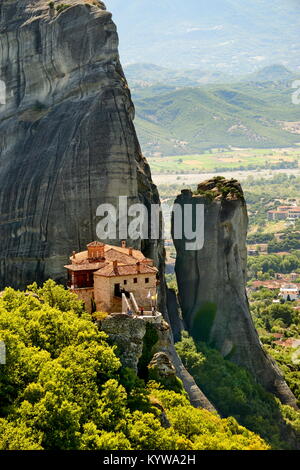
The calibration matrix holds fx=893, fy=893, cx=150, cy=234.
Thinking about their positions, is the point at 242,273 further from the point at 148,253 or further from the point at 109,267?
the point at 109,267

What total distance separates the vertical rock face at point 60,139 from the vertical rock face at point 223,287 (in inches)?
180

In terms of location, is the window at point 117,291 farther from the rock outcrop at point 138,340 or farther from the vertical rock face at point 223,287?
the vertical rock face at point 223,287

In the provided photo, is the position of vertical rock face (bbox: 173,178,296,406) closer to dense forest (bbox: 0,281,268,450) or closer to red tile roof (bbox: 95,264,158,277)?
red tile roof (bbox: 95,264,158,277)

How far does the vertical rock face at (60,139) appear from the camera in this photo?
2549 inches

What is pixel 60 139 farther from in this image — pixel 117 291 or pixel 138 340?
pixel 138 340

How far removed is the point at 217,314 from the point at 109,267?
20.4m

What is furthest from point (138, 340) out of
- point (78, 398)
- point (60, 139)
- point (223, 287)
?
point (223, 287)

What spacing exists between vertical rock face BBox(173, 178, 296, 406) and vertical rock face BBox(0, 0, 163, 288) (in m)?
4.56

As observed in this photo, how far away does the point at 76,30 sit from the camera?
7019 cm

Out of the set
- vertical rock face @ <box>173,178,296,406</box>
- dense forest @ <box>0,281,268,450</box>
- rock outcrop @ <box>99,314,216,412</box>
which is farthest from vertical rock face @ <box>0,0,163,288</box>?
dense forest @ <box>0,281,268,450</box>

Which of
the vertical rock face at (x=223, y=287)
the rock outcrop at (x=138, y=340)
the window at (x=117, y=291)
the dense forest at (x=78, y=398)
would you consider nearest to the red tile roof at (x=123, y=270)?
the window at (x=117, y=291)

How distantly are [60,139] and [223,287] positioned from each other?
17.7 metres

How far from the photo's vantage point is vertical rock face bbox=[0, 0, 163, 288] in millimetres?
64750

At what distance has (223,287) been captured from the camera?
71938mm
